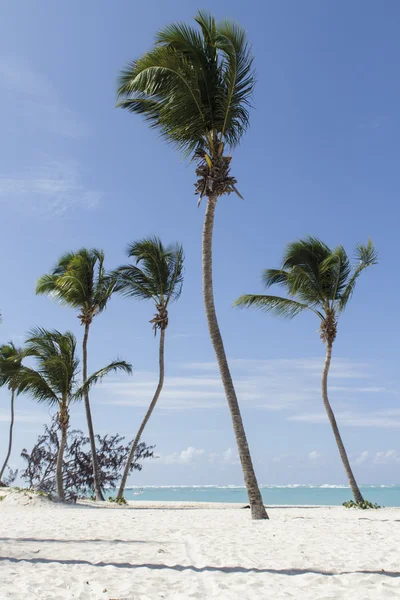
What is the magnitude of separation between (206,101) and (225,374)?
627cm

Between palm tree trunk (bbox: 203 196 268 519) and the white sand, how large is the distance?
5.23ft

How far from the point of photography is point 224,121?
11.4 meters

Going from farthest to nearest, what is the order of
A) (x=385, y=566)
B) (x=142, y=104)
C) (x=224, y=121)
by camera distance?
1. (x=142, y=104)
2. (x=224, y=121)
3. (x=385, y=566)

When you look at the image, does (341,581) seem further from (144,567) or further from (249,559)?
(144,567)

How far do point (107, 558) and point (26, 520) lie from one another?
5.44 meters

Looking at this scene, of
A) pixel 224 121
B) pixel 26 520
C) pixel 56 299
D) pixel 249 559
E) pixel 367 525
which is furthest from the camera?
pixel 56 299

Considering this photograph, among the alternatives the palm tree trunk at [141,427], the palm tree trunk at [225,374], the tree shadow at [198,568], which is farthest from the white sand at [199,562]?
the palm tree trunk at [141,427]

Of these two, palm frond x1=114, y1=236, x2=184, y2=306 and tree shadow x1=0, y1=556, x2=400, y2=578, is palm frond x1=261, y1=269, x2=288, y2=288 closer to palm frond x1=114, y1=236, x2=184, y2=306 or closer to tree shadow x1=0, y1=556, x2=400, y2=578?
palm frond x1=114, y1=236, x2=184, y2=306

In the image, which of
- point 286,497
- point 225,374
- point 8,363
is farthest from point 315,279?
point 286,497

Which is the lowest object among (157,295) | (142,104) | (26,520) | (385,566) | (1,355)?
(26,520)

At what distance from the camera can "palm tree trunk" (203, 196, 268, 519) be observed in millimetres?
10438

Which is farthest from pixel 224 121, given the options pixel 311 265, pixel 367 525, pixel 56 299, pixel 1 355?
pixel 1 355

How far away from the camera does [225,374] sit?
10812 mm

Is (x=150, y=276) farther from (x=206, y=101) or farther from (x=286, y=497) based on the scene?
(x=286, y=497)
